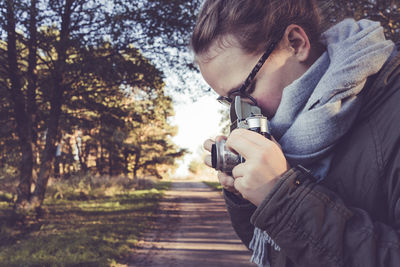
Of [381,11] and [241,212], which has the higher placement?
[381,11]

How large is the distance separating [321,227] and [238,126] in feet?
1.50

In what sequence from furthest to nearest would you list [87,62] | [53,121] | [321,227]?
1. [53,121]
2. [87,62]
3. [321,227]

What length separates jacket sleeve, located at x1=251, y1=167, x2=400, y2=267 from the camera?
753 mm

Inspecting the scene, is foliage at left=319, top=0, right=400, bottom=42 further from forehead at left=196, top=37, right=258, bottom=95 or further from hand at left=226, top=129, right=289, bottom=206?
hand at left=226, top=129, right=289, bottom=206

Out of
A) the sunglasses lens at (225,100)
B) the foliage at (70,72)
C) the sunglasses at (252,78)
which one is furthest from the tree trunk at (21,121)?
the sunglasses at (252,78)

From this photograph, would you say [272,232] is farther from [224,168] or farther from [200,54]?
[200,54]

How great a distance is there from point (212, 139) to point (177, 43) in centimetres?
661

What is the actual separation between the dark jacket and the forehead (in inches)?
18.9

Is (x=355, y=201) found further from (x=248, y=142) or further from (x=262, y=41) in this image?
(x=262, y=41)

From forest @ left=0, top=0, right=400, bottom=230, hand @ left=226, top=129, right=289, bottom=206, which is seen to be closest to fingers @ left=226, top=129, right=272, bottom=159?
hand @ left=226, top=129, right=289, bottom=206

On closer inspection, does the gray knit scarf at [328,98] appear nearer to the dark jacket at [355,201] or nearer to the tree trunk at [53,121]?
the dark jacket at [355,201]

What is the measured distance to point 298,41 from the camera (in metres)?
1.18

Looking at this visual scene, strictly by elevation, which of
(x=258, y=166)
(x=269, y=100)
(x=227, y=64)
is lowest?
(x=258, y=166)

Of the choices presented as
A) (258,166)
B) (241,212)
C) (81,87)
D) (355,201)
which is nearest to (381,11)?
(241,212)
